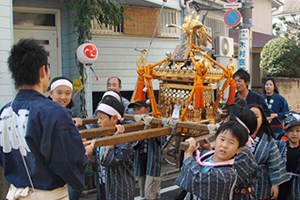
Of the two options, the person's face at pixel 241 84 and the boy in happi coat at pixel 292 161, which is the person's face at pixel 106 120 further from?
the person's face at pixel 241 84

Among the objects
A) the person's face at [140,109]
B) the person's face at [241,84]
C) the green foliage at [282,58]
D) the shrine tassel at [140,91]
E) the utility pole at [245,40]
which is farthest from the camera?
the green foliage at [282,58]

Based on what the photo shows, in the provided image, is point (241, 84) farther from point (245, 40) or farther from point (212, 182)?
point (245, 40)

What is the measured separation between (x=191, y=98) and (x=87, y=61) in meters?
3.41

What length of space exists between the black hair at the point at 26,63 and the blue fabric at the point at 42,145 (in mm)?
82

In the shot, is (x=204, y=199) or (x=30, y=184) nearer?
(x=30, y=184)

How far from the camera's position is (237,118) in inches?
114

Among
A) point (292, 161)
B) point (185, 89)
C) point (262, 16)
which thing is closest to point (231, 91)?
point (185, 89)

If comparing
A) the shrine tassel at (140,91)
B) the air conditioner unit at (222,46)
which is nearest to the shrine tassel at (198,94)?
Answer: the shrine tassel at (140,91)

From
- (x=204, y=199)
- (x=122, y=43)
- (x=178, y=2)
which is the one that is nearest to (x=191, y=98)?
(x=204, y=199)

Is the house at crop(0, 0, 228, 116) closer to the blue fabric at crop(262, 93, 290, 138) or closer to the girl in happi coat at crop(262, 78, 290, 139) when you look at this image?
the girl in happi coat at crop(262, 78, 290, 139)

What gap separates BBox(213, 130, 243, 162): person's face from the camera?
2.46 m

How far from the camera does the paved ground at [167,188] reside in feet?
17.5

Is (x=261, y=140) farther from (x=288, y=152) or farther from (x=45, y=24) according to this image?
(x=45, y=24)

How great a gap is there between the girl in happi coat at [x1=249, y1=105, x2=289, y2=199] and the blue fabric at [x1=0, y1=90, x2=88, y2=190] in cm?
184
